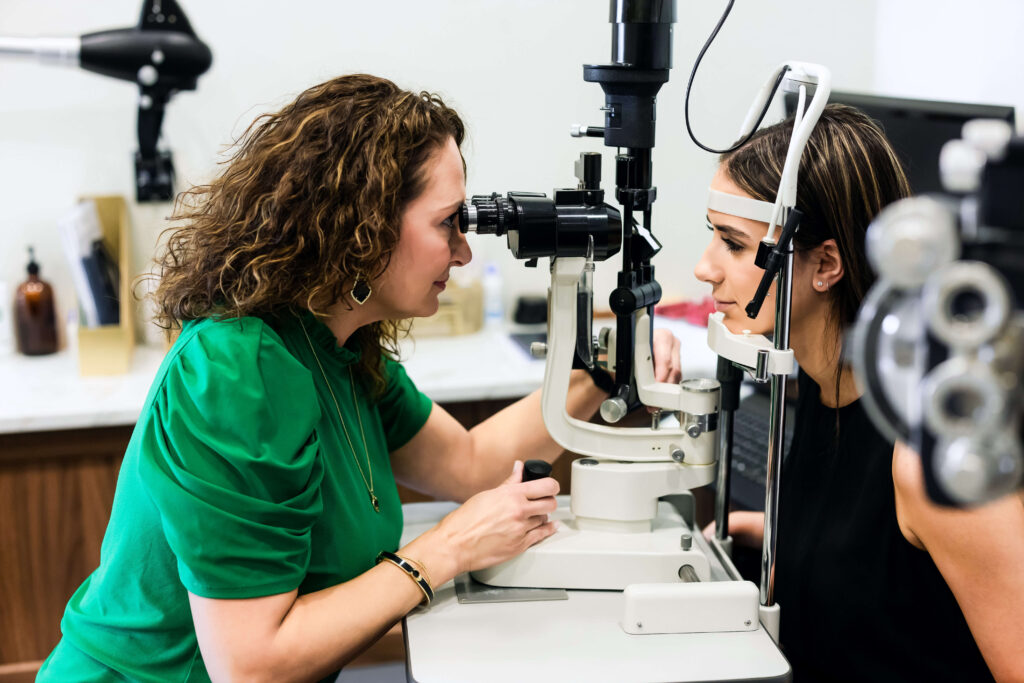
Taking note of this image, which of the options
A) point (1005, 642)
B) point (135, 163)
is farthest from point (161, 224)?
point (1005, 642)

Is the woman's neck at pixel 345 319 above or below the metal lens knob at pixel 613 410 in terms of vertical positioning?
above

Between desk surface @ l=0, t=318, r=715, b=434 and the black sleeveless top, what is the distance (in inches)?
33.7

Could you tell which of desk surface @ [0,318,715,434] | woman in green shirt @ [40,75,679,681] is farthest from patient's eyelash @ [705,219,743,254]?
desk surface @ [0,318,715,434]

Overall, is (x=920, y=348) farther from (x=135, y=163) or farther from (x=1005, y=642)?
(x=135, y=163)

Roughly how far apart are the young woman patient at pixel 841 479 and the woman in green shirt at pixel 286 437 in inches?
16.0

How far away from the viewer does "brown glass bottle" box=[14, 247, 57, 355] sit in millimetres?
2537

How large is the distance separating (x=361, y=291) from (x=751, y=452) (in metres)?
0.98

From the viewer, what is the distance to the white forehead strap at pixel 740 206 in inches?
53.6

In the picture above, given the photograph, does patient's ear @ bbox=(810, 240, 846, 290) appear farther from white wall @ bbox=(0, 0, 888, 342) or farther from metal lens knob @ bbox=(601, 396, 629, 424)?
white wall @ bbox=(0, 0, 888, 342)

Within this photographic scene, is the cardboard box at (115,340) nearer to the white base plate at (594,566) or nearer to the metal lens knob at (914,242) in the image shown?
the white base plate at (594,566)

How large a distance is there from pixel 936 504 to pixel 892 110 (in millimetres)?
1831

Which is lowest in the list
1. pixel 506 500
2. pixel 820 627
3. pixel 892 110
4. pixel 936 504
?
pixel 820 627

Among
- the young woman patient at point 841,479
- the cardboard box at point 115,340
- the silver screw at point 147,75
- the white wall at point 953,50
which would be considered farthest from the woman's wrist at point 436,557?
the white wall at point 953,50

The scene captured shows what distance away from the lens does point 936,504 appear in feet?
1.94
